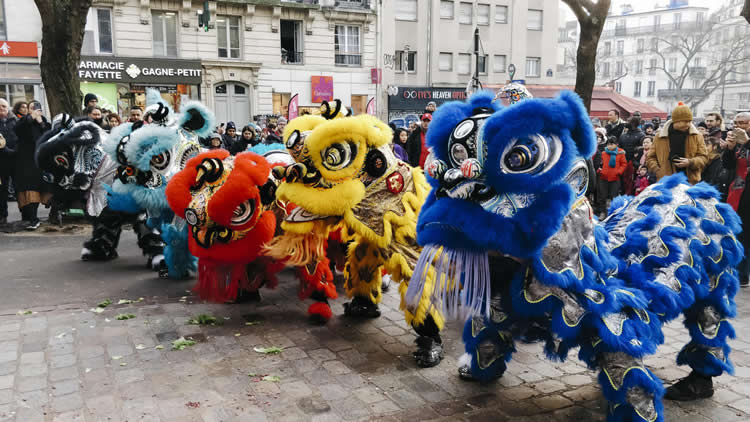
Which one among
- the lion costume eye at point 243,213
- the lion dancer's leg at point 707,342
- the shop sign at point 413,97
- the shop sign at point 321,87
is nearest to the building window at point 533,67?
the shop sign at point 413,97

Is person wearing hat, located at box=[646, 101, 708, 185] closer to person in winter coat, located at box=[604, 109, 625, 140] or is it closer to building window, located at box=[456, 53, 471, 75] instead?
person in winter coat, located at box=[604, 109, 625, 140]

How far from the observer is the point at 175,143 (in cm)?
602

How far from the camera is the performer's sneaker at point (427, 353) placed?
13.5 feet

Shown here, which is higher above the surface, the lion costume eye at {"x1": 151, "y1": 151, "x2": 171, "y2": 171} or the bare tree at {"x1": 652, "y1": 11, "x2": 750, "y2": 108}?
the bare tree at {"x1": 652, "y1": 11, "x2": 750, "y2": 108}

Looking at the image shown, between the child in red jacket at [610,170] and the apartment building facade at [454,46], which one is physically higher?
the apartment building facade at [454,46]

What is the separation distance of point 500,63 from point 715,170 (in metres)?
24.4

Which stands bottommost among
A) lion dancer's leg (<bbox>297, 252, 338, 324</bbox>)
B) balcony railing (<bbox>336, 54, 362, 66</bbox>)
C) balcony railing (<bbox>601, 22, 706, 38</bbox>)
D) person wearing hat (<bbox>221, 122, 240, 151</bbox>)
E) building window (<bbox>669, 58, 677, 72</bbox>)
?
lion dancer's leg (<bbox>297, 252, 338, 324</bbox>)

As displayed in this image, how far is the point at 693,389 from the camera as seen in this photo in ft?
11.8

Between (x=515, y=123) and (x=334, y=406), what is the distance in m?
2.02

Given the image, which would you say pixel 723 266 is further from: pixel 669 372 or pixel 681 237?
pixel 669 372

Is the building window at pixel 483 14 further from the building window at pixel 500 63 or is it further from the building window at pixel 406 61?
the building window at pixel 406 61

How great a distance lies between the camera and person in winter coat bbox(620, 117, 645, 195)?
35.7ft

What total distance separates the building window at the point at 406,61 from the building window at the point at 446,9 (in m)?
2.58

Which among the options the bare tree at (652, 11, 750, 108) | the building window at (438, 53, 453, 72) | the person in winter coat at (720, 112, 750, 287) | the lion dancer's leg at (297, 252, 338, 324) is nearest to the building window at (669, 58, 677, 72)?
the bare tree at (652, 11, 750, 108)
